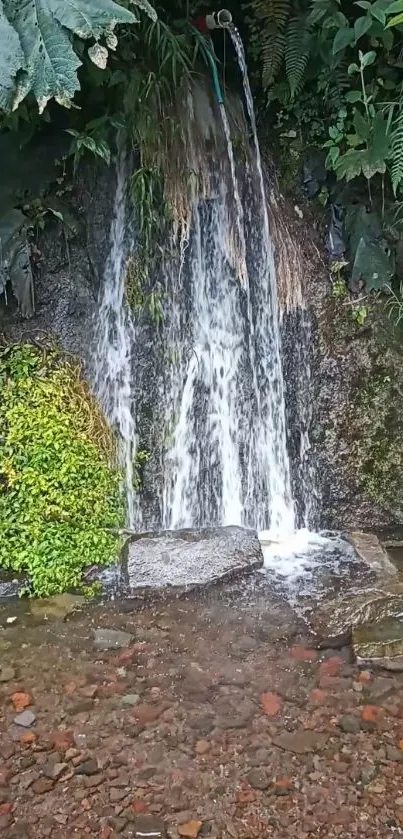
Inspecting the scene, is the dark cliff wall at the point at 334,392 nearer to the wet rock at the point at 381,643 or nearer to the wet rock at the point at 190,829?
the wet rock at the point at 381,643

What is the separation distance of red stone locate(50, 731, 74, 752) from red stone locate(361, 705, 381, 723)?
1.24m

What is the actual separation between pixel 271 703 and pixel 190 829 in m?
0.73

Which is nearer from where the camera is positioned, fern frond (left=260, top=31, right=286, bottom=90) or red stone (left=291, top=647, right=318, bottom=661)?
red stone (left=291, top=647, right=318, bottom=661)

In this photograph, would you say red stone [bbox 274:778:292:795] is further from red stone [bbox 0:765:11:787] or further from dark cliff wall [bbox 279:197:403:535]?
dark cliff wall [bbox 279:197:403:535]

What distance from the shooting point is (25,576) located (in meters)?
3.83

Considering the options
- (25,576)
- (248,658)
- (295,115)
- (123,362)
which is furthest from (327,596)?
(295,115)

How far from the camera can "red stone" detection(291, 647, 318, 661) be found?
324 centimetres

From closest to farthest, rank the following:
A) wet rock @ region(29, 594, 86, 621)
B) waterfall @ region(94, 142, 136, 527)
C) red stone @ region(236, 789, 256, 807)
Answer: red stone @ region(236, 789, 256, 807) < wet rock @ region(29, 594, 86, 621) < waterfall @ region(94, 142, 136, 527)

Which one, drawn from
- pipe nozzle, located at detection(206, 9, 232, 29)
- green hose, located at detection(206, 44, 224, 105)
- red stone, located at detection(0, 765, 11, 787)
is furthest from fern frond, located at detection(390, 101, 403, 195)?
red stone, located at detection(0, 765, 11, 787)

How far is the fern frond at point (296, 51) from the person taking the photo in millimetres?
4188

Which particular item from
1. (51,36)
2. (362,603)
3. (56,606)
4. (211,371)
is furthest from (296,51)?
(56,606)

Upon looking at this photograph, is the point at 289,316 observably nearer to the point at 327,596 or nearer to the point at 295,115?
the point at 295,115

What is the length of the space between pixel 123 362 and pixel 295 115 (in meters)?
2.07

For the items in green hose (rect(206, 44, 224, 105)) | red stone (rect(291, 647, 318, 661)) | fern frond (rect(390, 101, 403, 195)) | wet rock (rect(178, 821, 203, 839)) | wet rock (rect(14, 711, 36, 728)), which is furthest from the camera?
green hose (rect(206, 44, 224, 105))
